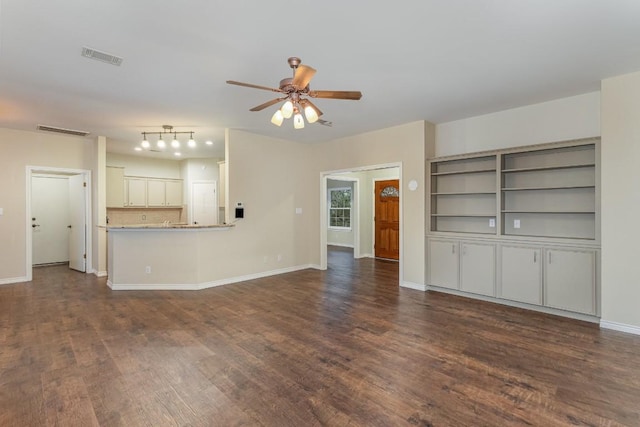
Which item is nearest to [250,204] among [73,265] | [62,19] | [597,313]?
[62,19]

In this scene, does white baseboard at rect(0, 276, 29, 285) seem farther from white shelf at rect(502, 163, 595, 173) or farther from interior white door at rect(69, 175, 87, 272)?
white shelf at rect(502, 163, 595, 173)

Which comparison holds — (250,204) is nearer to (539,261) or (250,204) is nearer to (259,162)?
(259,162)

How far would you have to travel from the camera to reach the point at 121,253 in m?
5.11

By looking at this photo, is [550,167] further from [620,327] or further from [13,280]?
[13,280]

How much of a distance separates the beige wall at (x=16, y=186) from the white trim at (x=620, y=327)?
28.8ft

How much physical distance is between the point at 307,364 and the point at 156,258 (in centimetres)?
359

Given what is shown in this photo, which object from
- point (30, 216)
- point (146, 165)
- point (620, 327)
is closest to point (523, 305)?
point (620, 327)

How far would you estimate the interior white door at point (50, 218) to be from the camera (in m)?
7.06

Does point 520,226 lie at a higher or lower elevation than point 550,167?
lower

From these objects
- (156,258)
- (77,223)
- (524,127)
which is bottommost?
(156,258)

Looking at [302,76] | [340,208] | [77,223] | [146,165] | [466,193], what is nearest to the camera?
[302,76]

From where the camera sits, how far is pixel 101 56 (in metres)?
2.87

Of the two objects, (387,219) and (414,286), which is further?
(387,219)

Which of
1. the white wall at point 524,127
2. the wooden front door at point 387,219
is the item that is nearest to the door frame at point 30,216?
the wooden front door at point 387,219
